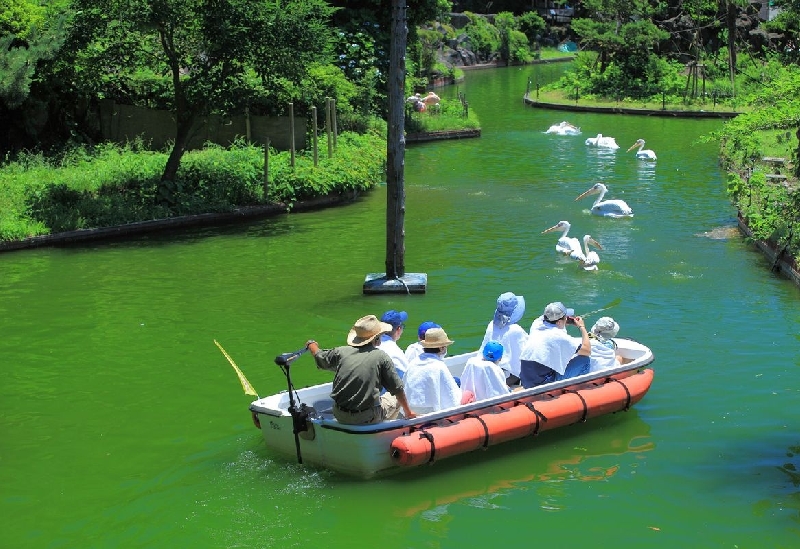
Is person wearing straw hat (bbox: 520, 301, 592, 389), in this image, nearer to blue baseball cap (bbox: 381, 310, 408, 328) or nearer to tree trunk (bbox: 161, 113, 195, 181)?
blue baseball cap (bbox: 381, 310, 408, 328)

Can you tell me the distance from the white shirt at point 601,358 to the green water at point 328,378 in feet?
2.18

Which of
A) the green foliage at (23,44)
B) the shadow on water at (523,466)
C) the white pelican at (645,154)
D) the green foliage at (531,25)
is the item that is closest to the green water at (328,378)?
the shadow on water at (523,466)

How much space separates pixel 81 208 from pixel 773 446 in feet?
51.9

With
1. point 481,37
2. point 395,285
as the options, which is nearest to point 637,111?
point 395,285

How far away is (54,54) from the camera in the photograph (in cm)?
2444

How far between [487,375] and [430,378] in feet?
2.48

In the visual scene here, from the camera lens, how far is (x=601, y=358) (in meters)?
12.8

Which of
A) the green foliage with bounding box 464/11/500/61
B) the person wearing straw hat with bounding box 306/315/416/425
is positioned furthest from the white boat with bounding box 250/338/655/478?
the green foliage with bounding box 464/11/500/61

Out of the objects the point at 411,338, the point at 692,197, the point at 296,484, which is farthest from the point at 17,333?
the point at 692,197

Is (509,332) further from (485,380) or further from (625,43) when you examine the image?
(625,43)

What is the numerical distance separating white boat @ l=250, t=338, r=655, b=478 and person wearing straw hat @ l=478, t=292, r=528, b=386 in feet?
2.48

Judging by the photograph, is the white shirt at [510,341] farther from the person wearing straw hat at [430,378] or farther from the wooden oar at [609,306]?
the wooden oar at [609,306]

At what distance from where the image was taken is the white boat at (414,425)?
34.8 feet

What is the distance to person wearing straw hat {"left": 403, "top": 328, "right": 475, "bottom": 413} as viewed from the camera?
11.1m
